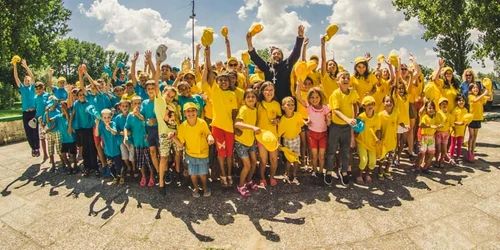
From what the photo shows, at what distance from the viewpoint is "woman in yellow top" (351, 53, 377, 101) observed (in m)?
5.22

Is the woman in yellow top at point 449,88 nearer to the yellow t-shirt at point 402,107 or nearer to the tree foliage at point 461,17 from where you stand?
the yellow t-shirt at point 402,107

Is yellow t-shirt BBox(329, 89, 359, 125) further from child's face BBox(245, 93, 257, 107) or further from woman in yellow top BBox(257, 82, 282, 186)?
child's face BBox(245, 93, 257, 107)

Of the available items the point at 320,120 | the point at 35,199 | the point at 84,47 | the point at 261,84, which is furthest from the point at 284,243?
the point at 84,47

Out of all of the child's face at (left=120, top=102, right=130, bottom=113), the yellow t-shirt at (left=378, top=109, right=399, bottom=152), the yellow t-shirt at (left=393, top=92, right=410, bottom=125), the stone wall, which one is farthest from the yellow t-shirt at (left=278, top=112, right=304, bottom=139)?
the stone wall

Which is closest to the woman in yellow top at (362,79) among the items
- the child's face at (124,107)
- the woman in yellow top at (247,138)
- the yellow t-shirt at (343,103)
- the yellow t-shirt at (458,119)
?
the yellow t-shirt at (343,103)

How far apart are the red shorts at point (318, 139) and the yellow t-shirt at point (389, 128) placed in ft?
3.53

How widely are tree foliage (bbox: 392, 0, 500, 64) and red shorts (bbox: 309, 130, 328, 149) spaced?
12.6 m

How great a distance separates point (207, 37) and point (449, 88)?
16.3 ft

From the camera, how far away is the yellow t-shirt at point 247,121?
4234 mm

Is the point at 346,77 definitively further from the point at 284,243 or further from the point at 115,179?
the point at 115,179

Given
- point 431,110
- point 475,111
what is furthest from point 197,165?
point 475,111

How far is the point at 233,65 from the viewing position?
5457 millimetres

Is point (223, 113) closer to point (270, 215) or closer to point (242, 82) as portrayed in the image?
point (242, 82)

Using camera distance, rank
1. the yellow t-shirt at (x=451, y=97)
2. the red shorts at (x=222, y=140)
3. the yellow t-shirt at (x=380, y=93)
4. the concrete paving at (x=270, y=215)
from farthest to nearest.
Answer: the yellow t-shirt at (x=451, y=97)
the yellow t-shirt at (x=380, y=93)
the red shorts at (x=222, y=140)
the concrete paving at (x=270, y=215)
